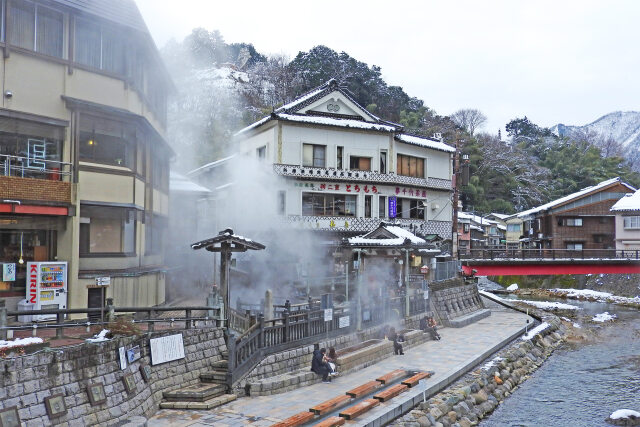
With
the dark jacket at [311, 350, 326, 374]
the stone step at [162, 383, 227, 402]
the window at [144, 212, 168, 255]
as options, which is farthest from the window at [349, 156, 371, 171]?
the stone step at [162, 383, 227, 402]

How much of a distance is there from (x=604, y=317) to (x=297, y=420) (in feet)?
117

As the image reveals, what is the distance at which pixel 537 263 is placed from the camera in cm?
4075

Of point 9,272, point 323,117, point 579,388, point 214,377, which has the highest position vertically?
point 323,117

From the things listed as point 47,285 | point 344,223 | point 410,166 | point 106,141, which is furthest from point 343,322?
point 410,166

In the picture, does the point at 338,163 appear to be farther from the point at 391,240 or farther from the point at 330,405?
the point at 330,405

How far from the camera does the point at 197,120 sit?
2965 inches

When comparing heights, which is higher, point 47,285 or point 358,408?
point 47,285

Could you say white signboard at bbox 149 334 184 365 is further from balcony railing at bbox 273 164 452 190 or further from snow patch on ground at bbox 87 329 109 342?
balcony railing at bbox 273 164 452 190

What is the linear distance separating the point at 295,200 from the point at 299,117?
573 cm

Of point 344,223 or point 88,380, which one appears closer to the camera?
point 88,380

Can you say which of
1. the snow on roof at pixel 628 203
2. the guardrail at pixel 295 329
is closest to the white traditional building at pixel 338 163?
the guardrail at pixel 295 329

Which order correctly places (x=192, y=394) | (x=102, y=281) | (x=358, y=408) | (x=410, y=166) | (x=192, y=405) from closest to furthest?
(x=192, y=405) < (x=192, y=394) < (x=358, y=408) < (x=102, y=281) < (x=410, y=166)

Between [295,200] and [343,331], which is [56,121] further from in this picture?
[295,200]

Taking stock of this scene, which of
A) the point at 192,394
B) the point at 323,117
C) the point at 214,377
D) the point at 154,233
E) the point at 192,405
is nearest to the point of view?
the point at 192,405
